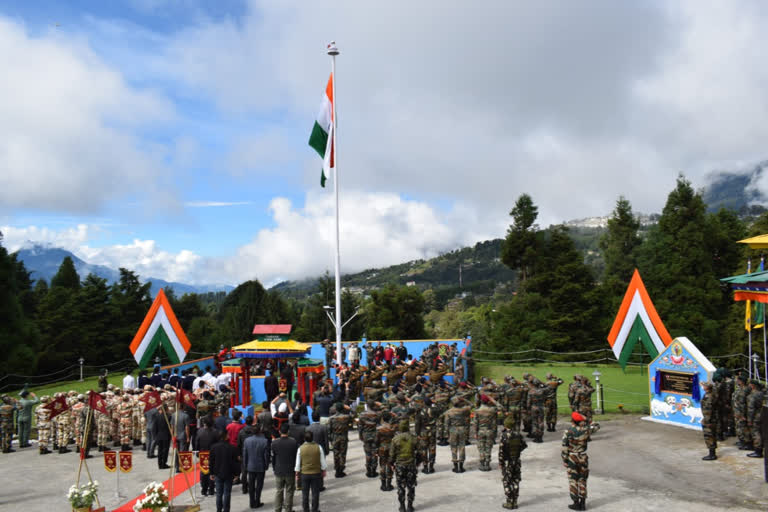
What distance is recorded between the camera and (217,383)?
1761 cm

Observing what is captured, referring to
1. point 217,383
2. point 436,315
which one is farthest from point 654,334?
point 436,315

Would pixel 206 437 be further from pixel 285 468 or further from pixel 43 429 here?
pixel 43 429

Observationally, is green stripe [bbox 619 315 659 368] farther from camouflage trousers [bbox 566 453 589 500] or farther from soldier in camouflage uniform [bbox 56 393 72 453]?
soldier in camouflage uniform [bbox 56 393 72 453]

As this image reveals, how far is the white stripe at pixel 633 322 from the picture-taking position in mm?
17797

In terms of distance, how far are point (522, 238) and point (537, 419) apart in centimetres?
3021

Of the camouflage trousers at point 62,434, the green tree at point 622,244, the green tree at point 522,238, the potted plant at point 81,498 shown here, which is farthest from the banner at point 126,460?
the green tree at point 622,244

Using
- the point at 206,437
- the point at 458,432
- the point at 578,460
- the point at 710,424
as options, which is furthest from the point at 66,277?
the point at 710,424

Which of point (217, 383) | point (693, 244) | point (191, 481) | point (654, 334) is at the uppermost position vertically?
point (693, 244)

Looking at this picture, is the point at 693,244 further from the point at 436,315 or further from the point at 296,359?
the point at 436,315

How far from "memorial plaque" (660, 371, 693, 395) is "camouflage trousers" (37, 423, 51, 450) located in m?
17.0

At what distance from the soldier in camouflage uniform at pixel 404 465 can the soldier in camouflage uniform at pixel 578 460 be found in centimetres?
258

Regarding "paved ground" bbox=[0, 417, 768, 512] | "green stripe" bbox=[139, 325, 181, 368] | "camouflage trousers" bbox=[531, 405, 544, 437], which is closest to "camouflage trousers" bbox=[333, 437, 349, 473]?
"paved ground" bbox=[0, 417, 768, 512]

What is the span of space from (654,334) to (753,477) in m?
7.18

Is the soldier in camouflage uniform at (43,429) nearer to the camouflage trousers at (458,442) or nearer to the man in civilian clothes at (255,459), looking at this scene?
the man in civilian clothes at (255,459)
